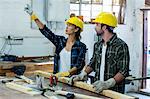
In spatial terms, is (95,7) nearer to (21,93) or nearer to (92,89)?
(92,89)

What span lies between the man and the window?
4209 mm

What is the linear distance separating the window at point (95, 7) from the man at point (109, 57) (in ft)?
13.8

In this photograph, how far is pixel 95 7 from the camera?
8.28 metres

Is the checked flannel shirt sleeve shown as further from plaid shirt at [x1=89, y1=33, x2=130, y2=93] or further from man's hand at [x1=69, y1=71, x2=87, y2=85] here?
man's hand at [x1=69, y1=71, x2=87, y2=85]

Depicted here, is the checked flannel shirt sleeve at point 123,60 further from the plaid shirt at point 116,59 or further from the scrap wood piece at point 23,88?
the scrap wood piece at point 23,88

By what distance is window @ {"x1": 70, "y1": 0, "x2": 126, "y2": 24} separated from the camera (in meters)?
7.55

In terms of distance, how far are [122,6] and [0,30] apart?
3.40 meters

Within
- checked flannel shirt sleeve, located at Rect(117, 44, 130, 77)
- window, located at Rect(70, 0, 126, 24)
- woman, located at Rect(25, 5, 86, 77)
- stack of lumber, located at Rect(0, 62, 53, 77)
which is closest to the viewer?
checked flannel shirt sleeve, located at Rect(117, 44, 130, 77)

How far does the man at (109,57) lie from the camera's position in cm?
296

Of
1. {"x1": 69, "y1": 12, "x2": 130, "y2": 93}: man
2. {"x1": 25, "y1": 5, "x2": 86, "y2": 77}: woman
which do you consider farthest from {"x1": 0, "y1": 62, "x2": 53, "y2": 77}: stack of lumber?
{"x1": 69, "y1": 12, "x2": 130, "y2": 93}: man

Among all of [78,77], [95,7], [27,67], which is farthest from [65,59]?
[95,7]

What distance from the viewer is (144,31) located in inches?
300

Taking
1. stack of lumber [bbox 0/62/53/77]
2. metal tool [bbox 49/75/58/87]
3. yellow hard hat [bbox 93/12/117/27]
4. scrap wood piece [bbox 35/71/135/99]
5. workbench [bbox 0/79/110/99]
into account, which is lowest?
stack of lumber [bbox 0/62/53/77]

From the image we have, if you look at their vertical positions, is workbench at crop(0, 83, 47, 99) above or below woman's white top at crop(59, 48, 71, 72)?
below
